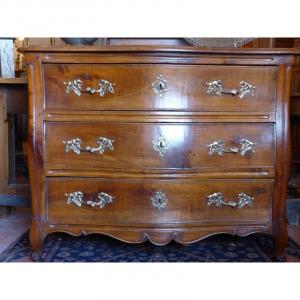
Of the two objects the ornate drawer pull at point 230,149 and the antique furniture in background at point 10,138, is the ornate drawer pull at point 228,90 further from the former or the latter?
the antique furniture in background at point 10,138

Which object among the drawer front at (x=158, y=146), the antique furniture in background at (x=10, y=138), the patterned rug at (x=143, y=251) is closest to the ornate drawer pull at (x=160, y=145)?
the drawer front at (x=158, y=146)

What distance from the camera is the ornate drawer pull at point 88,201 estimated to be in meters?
1.12

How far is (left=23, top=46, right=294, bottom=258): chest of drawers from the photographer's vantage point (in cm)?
107

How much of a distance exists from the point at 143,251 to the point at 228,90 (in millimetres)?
686

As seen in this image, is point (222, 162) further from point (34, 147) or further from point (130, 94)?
point (34, 147)

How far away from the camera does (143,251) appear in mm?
1316

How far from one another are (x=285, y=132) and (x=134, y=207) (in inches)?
21.7

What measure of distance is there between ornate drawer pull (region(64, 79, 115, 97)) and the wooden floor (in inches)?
29.2

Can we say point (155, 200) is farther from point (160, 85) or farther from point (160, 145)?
point (160, 85)

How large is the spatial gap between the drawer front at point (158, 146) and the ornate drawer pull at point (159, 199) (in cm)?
9

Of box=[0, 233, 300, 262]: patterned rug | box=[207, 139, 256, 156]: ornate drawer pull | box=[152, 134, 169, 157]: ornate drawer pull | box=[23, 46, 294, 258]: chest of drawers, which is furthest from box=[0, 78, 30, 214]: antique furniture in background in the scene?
box=[207, 139, 256, 156]: ornate drawer pull

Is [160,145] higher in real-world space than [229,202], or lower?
higher

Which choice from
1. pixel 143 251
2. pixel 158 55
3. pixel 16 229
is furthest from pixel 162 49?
pixel 16 229

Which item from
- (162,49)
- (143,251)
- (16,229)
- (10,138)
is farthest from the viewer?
(10,138)
